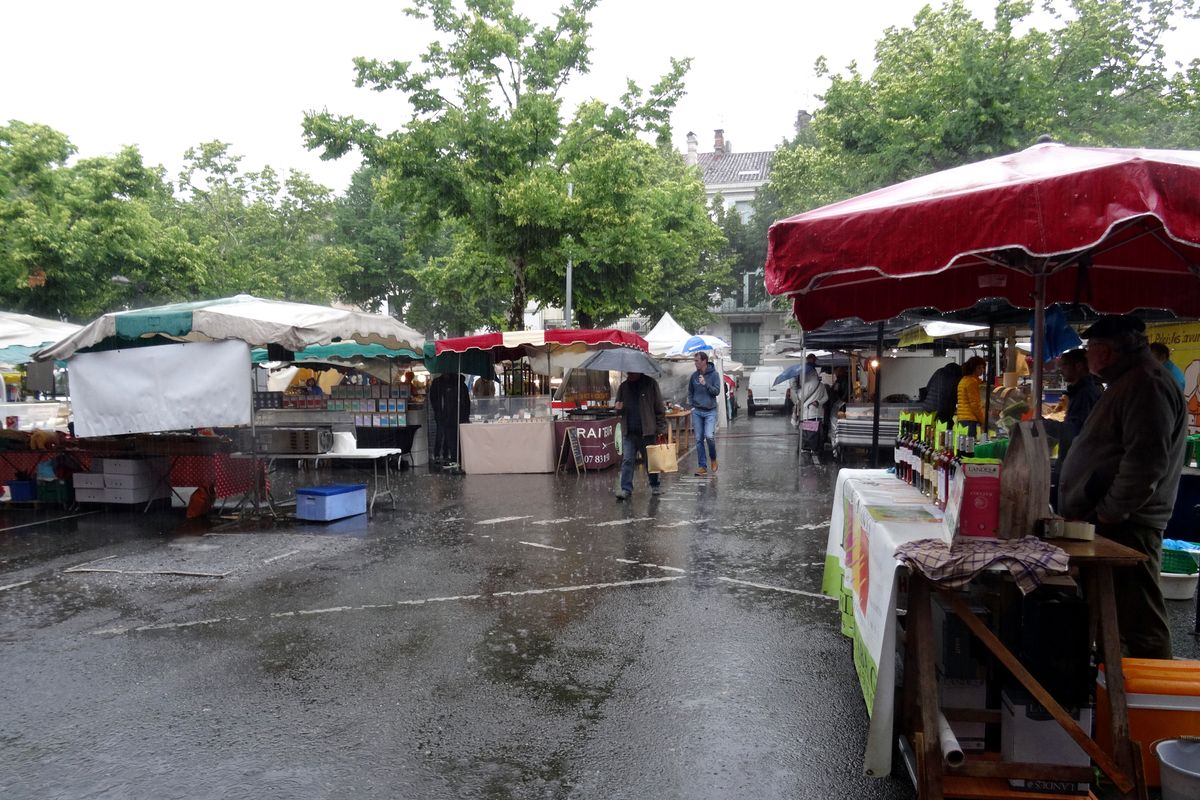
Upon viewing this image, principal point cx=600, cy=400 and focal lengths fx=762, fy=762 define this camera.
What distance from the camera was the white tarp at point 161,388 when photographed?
946 cm

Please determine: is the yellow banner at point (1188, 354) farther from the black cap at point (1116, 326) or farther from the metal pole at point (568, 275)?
the metal pole at point (568, 275)

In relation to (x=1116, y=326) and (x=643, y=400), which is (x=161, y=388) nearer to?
(x=643, y=400)

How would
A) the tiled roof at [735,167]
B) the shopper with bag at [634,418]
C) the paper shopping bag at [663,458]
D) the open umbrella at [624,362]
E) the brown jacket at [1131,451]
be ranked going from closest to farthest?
the brown jacket at [1131,451], the shopper with bag at [634,418], the open umbrella at [624,362], the paper shopping bag at [663,458], the tiled roof at [735,167]

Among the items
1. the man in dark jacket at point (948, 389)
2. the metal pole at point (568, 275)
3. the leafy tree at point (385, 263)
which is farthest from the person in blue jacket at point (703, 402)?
the leafy tree at point (385, 263)

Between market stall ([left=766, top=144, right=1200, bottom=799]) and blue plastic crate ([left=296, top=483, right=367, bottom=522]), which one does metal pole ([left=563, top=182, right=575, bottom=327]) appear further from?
market stall ([left=766, top=144, right=1200, bottom=799])

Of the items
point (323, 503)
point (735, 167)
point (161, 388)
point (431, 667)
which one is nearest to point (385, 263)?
point (735, 167)

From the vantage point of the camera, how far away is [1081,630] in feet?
10.5

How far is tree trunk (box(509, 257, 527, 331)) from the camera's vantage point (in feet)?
59.3

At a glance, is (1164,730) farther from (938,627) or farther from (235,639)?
(235,639)

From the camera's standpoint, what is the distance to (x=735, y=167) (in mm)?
55688

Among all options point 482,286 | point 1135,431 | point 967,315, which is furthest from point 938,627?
point 482,286

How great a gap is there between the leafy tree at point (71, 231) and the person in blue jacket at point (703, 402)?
16.4 metres

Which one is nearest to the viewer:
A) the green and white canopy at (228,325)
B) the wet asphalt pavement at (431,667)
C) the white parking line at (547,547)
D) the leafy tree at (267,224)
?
the wet asphalt pavement at (431,667)

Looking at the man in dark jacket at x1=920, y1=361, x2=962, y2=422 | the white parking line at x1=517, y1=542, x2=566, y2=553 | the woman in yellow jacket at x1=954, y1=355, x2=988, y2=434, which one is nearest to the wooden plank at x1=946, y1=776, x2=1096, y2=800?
the white parking line at x1=517, y1=542, x2=566, y2=553
